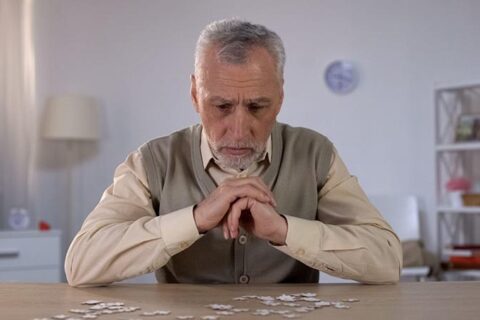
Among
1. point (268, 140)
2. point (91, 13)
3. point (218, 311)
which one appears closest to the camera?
point (218, 311)

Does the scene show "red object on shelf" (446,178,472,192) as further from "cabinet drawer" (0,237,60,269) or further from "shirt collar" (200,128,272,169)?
"shirt collar" (200,128,272,169)

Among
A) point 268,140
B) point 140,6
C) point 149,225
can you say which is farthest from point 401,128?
point 149,225

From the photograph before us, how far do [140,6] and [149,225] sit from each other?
14.3 ft

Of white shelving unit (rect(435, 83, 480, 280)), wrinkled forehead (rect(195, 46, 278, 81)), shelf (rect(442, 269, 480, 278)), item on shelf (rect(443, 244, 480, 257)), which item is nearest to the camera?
wrinkled forehead (rect(195, 46, 278, 81))

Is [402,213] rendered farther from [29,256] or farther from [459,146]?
[29,256]

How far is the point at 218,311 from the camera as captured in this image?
1.54 metres

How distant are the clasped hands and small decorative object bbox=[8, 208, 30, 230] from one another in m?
3.71

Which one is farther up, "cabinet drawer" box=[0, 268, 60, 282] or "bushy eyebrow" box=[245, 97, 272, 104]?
"bushy eyebrow" box=[245, 97, 272, 104]

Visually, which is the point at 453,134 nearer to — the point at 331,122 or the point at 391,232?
the point at 331,122

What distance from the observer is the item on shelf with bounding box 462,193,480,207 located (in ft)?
16.4

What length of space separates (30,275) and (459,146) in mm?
2734

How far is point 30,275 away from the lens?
16.7ft

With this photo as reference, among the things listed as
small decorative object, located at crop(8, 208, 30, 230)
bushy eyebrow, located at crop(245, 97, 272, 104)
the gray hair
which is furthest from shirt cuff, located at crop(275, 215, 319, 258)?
small decorative object, located at crop(8, 208, 30, 230)

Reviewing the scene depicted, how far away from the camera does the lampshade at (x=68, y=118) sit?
216 inches
